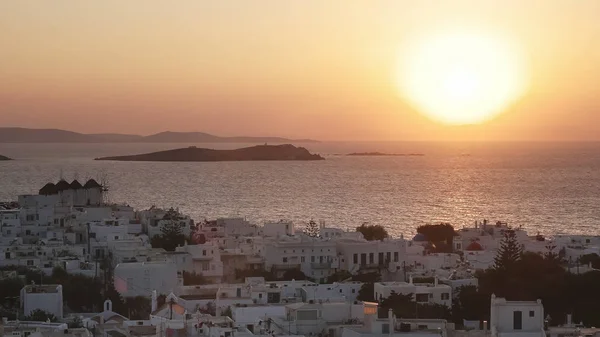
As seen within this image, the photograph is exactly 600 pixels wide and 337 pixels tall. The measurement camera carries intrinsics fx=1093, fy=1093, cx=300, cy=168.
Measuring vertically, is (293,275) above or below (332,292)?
below

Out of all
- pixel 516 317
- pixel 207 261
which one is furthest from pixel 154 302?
pixel 516 317

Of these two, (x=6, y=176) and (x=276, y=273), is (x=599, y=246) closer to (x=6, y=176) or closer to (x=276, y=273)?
(x=276, y=273)

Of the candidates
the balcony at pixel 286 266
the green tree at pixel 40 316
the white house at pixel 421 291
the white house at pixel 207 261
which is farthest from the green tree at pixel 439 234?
the green tree at pixel 40 316

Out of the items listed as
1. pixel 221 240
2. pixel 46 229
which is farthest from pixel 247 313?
pixel 46 229

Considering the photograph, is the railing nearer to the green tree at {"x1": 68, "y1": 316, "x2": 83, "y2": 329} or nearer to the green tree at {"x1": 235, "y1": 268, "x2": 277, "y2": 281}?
the green tree at {"x1": 235, "y1": 268, "x2": 277, "y2": 281}

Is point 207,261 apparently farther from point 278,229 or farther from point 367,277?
point 278,229
